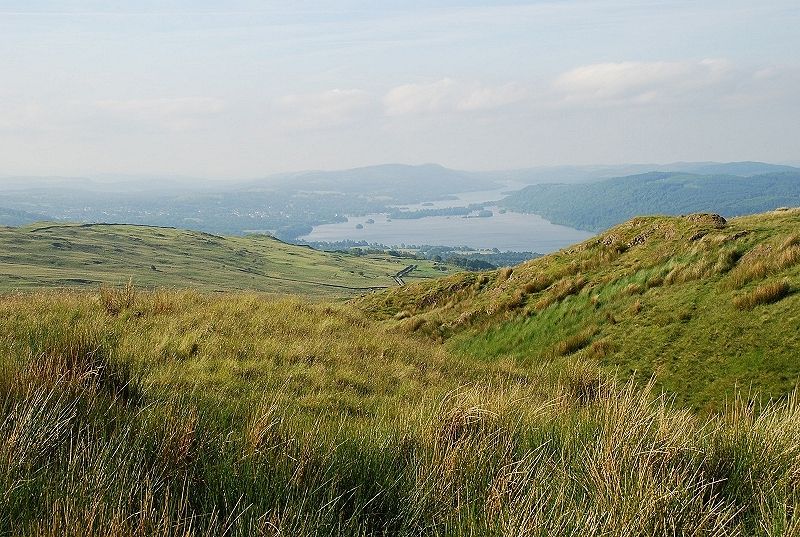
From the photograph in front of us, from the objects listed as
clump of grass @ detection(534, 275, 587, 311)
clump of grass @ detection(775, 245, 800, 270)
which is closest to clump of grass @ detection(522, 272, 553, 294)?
clump of grass @ detection(534, 275, 587, 311)

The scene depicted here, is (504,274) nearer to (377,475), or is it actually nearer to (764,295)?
(764,295)

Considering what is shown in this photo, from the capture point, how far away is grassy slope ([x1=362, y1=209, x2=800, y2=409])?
834 centimetres

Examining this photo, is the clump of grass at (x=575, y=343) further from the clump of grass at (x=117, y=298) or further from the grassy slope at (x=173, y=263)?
the grassy slope at (x=173, y=263)

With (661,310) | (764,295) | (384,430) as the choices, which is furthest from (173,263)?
(384,430)

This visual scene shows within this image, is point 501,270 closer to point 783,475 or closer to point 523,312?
point 523,312

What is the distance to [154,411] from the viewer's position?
422 centimetres

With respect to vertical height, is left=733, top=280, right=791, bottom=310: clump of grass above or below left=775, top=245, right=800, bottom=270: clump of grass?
below

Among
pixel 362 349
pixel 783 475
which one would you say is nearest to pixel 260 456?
pixel 783 475

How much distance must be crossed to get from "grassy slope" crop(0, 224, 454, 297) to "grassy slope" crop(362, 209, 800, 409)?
7593 centimetres

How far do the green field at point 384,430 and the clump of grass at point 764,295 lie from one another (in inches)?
1.4

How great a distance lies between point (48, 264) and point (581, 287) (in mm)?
132108

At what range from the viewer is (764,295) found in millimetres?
9500

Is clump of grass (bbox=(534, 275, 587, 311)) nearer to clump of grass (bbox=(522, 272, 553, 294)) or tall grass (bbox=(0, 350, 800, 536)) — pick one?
clump of grass (bbox=(522, 272, 553, 294))

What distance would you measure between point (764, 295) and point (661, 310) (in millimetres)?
2155
